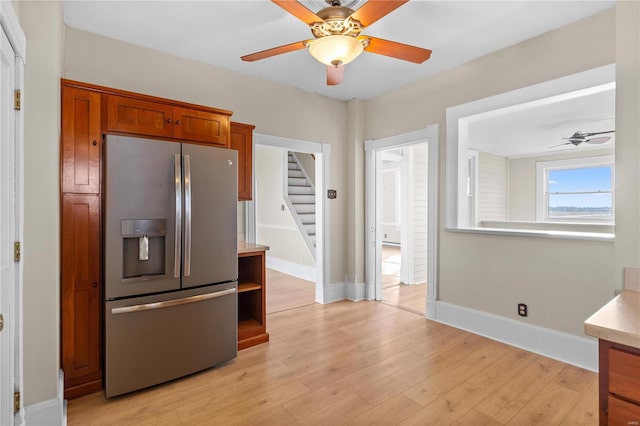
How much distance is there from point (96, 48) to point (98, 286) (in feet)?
6.67

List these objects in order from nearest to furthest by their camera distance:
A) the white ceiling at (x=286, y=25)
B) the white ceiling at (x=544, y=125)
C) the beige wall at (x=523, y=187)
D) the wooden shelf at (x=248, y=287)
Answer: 1. the white ceiling at (x=286, y=25)
2. the wooden shelf at (x=248, y=287)
3. the white ceiling at (x=544, y=125)
4. the beige wall at (x=523, y=187)

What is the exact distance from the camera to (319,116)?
14.3 feet

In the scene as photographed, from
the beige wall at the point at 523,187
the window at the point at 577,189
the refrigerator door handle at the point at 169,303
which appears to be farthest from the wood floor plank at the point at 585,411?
the beige wall at the point at 523,187

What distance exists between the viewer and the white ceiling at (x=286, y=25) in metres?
2.45

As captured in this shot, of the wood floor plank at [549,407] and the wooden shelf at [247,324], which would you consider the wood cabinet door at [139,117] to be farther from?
the wood floor plank at [549,407]

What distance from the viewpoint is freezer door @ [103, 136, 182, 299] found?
2.19 metres

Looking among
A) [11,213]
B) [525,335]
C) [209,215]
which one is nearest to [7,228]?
[11,213]

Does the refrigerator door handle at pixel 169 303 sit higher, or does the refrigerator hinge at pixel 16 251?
the refrigerator hinge at pixel 16 251

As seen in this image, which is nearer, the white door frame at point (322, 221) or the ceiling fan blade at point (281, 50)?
the ceiling fan blade at point (281, 50)


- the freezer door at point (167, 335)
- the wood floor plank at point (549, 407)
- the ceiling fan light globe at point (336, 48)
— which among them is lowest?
the wood floor plank at point (549, 407)

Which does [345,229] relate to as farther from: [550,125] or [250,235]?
[550,125]

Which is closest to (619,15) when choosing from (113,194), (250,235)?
(113,194)

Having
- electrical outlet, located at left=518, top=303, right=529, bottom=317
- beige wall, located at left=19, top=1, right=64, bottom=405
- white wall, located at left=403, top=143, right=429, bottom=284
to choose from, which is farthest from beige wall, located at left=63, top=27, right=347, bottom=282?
electrical outlet, located at left=518, top=303, right=529, bottom=317

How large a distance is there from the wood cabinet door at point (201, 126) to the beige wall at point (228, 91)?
75cm
